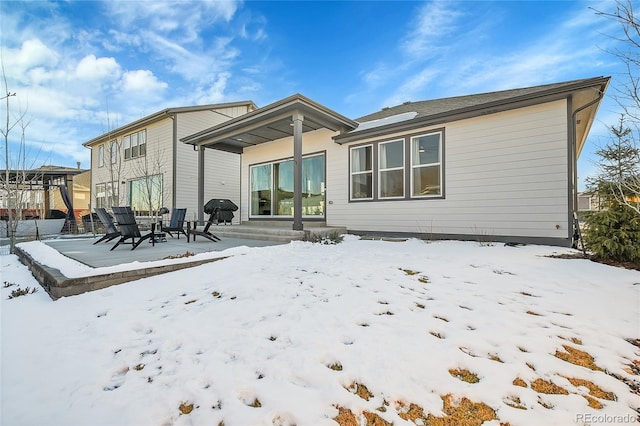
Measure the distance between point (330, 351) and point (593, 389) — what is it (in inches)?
59.5

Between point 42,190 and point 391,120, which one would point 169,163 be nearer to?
point 42,190

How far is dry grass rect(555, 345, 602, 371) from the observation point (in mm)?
1810

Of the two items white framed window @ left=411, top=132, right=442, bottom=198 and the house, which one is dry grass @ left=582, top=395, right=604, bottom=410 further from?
white framed window @ left=411, top=132, right=442, bottom=198

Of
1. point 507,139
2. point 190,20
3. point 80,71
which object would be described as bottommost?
point 507,139

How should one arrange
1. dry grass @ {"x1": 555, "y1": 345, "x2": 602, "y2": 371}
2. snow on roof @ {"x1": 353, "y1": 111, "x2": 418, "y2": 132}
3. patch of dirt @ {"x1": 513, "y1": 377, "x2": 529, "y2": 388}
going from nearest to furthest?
1. patch of dirt @ {"x1": 513, "y1": 377, "x2": 529, "y2": 388}
2. dry grass @ {"x1": 555, "y1": 345, "x2": 602, "y2": 371}
3. snow on roof @ {"x1": 353, "y1": 111, "x2": 418, "y2": 132}

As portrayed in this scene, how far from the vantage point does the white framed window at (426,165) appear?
7.11 meters

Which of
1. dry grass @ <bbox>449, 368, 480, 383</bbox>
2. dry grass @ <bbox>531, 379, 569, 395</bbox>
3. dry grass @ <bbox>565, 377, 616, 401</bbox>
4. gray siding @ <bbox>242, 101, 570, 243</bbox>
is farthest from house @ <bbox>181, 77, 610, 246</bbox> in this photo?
dry grass @ <bbox>449, 368, 480, 383</bbox>

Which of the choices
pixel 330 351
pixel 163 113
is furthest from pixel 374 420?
pixel 163 113

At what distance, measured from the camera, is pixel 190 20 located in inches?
373

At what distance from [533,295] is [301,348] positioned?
252 cm

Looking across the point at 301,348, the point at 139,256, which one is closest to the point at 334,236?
the point at 139,256

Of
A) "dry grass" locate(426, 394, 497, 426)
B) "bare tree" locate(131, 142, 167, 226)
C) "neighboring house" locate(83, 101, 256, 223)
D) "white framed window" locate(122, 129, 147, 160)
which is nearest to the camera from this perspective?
"dry grass" locate(426, 394, 497, 426)

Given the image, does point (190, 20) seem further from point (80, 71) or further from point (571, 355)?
point (571, 355)

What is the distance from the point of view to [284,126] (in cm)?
864
